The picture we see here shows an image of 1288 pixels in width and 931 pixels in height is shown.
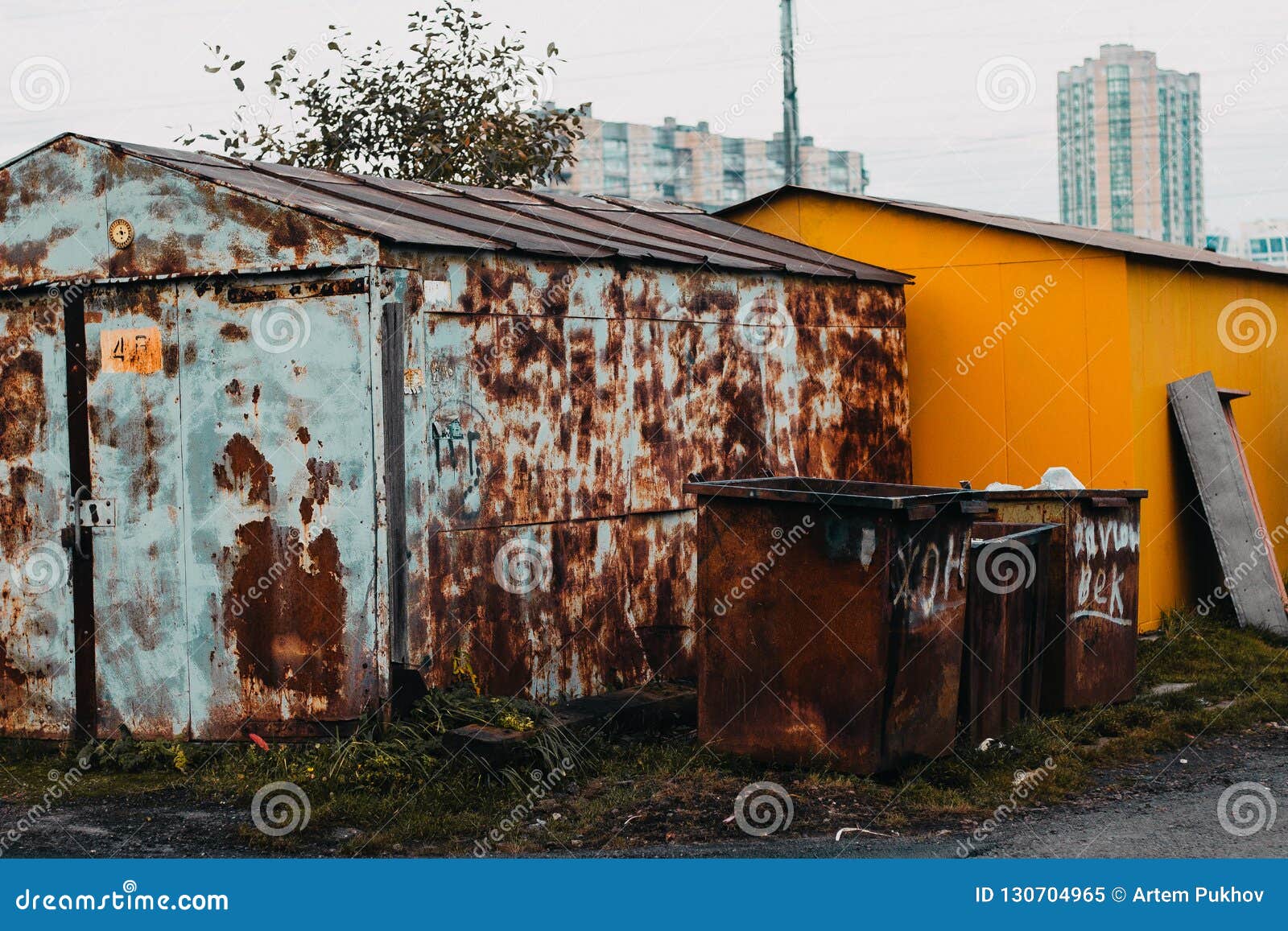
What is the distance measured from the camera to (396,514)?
6.25 meters

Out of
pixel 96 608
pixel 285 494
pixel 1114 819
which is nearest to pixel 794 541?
pixel 1114 819

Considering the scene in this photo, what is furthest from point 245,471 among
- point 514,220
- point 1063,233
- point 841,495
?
point 1063,233

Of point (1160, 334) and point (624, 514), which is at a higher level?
point (1160, 334)

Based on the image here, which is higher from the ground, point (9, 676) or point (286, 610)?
point (286, 610)

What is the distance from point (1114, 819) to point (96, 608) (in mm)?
4957

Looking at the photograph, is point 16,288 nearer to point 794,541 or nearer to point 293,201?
point 293,201
